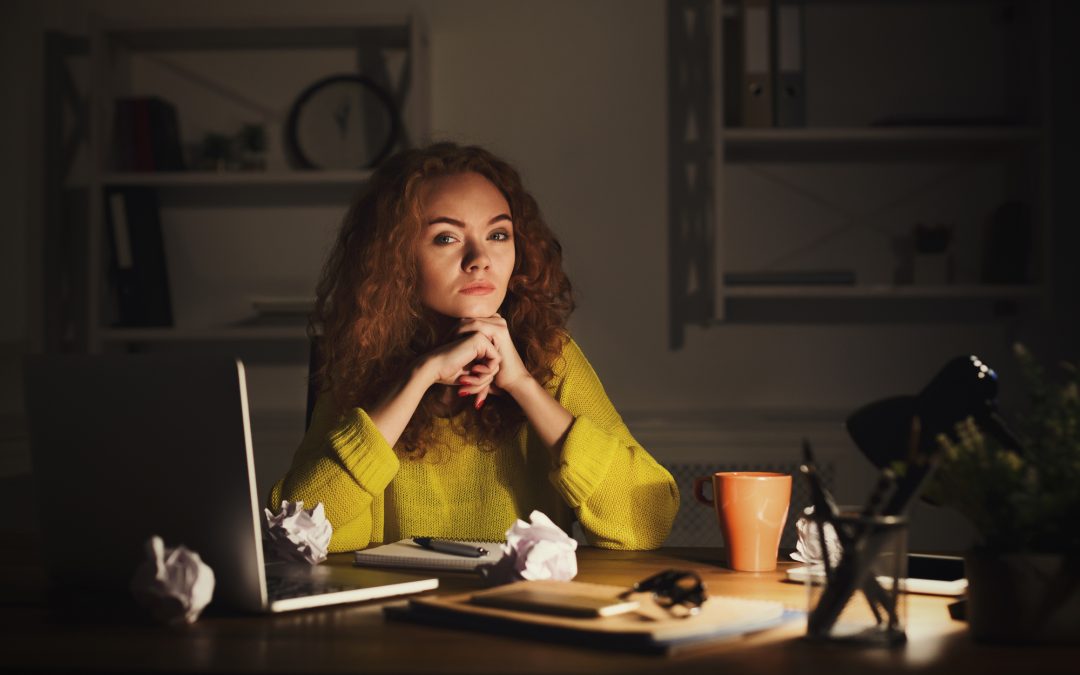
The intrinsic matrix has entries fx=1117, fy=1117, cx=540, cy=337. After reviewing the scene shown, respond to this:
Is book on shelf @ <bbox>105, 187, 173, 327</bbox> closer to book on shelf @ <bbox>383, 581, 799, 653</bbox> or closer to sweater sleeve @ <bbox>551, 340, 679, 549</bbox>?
sweater sleeve @ <bbox>551, 340, 679, 549</bbox>

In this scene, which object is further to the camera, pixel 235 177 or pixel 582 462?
pixel 235 177

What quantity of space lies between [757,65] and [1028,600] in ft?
7.06

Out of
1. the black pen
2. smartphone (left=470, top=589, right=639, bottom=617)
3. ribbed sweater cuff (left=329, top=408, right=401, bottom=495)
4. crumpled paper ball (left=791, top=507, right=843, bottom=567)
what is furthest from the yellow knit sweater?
smartphone (left=470, top=589, right=639, bottom=617)

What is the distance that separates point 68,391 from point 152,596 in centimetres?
23

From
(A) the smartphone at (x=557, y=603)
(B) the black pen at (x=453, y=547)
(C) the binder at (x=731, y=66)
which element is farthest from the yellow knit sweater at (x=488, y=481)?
(C) the binder at (x=731, y=66)

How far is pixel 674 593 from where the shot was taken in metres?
1.00

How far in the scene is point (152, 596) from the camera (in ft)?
3.22

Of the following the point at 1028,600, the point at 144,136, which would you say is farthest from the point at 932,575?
the point at 144,136

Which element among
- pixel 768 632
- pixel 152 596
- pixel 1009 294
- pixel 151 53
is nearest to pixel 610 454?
pixel 768 632

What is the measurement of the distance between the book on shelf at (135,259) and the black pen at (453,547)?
1.88 m

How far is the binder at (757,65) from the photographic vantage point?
282 cm

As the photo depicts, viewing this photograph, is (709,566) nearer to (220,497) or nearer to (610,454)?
(610,454)

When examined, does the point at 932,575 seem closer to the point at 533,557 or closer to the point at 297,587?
the point at 533,557

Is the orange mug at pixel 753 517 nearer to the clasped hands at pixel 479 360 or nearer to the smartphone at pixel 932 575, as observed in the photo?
the smartphone at pixel 932 575
